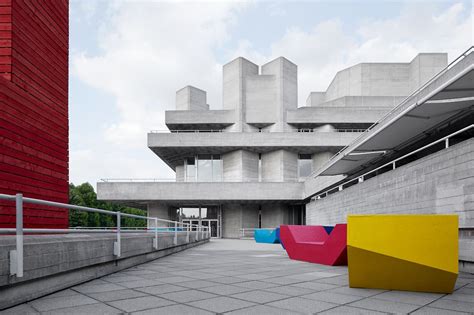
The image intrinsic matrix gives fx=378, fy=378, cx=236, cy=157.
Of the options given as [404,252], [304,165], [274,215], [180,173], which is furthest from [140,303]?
[180,173]

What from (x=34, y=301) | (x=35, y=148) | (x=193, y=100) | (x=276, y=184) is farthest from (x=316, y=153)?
(x=34, y=301)

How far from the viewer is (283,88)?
44.2 metres

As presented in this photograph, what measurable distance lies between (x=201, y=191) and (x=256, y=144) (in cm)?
776

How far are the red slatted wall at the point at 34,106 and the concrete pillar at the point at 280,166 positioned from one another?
31.5 meters

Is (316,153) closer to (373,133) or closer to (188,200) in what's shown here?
(188,200)

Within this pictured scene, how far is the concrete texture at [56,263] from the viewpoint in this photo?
4809mm

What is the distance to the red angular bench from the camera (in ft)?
31.0

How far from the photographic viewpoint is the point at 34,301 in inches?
204

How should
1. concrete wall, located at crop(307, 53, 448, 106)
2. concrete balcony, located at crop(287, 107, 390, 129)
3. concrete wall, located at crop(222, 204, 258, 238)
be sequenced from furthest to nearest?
concrete wall, located at crop(307, 53, 448, 106), concrete balcony, located at crop(287, 107, 390, 129), concrete wall, located at crop(222, 204, 258, 238)

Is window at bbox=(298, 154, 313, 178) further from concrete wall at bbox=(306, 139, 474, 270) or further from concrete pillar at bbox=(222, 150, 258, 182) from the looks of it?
concrete wall at bbox=(306, 139, 474, 270)

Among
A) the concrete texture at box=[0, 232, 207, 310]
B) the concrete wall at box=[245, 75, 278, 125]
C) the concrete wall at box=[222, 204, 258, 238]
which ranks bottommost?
the concrete wall at box=[222, 204, 258, 238]

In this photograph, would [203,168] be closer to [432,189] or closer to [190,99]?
[190,99]

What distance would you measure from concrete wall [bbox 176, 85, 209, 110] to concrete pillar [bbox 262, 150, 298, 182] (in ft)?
50.3

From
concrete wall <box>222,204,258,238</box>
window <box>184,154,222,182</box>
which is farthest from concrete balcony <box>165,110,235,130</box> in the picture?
concrete wall <box>222,204,258,238</box>
